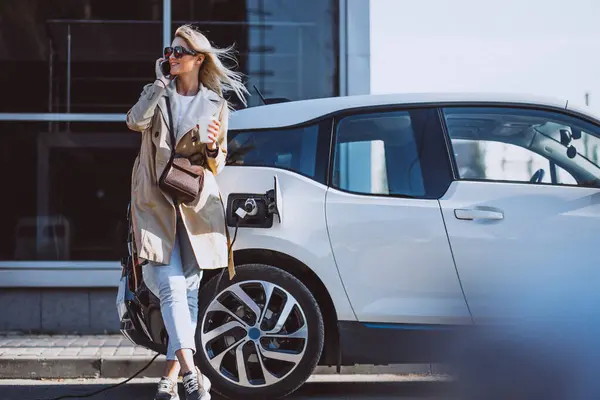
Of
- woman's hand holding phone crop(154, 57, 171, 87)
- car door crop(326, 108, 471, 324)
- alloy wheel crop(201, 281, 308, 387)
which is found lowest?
alloy wheel crop(201, 281, 308, 387)

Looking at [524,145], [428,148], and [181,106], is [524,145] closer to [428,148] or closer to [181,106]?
[428,148]

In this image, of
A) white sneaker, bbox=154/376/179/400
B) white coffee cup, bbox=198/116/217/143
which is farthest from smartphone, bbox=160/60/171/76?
white sneaker, bbox=154/376/179/400

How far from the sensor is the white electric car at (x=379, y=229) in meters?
4.97

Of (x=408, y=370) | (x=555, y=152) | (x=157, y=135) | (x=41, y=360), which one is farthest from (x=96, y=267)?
(x=555, y=152)

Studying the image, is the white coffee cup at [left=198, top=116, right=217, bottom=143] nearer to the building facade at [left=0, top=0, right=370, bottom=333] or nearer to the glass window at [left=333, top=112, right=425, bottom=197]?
the glass window at [left=333, top=112, right=425, bottom=197]

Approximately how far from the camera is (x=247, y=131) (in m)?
5.36

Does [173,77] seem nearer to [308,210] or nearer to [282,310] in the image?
[308,210]

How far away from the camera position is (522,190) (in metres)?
5.03

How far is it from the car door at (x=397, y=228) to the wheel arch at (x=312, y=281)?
169mm

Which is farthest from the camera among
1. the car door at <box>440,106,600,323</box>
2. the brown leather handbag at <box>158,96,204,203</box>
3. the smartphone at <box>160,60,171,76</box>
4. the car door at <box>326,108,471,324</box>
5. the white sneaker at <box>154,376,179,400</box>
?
the car door at <box>326,108,471,324</box>

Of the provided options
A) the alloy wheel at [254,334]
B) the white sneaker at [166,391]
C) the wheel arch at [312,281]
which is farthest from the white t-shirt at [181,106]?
the white sneaker at [166,391]

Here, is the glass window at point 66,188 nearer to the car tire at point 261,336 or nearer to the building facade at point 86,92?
the building facade at point 86,92

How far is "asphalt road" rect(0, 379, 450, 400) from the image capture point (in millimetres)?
5625

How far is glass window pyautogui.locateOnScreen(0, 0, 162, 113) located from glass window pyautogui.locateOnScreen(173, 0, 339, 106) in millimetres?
476
